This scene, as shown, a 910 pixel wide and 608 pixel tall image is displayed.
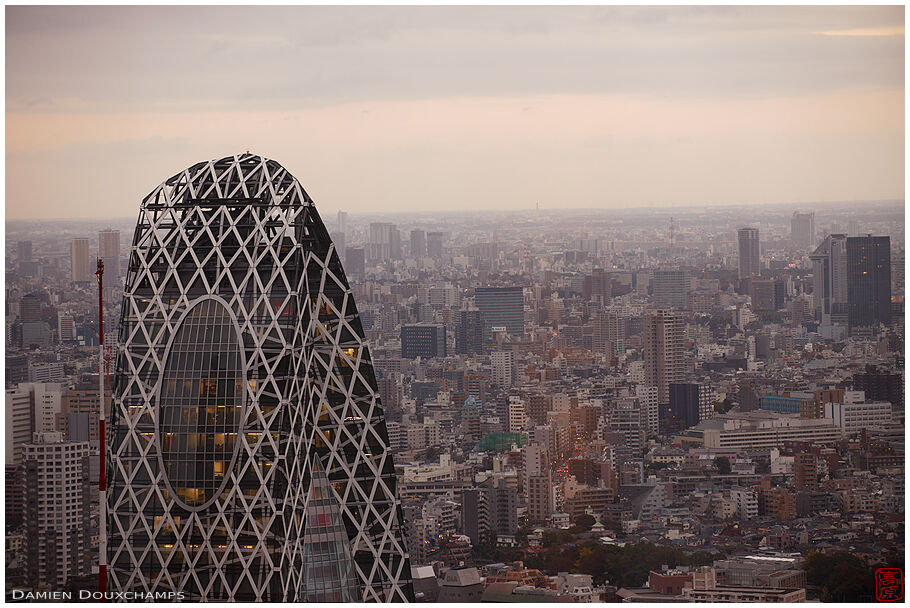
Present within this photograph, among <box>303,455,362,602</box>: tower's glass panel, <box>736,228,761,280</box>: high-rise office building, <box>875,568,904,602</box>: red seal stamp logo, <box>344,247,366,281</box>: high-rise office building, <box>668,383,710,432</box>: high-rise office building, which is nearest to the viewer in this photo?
<box>303,455,362,602</box>: tower's glass panel

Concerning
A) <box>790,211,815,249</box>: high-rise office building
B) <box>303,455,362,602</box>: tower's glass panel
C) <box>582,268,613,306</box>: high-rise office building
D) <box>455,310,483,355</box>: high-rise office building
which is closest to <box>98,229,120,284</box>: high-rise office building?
<box>303,455,362,602</box>: tower's glass panel

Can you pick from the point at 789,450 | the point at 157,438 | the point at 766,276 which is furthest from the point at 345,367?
the point at 789,450

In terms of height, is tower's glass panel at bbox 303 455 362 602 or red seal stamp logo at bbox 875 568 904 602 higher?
tower's glass panel at bbox 303 455 362 602

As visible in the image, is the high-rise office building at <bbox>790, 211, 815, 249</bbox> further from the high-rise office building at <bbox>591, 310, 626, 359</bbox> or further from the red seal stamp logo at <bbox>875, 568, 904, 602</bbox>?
the red seal stamp logo at <bbox>875, 568, 904, 602</bbox>

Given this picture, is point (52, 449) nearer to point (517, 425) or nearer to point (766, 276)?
point (517, 425)

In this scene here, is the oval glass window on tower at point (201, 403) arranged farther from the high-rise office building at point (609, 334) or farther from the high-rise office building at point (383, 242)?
the high-rise office building at point (609, 334)

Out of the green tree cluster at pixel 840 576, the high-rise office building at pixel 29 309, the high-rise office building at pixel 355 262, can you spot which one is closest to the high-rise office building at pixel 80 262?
the high-rise office building at pixel 29 309
